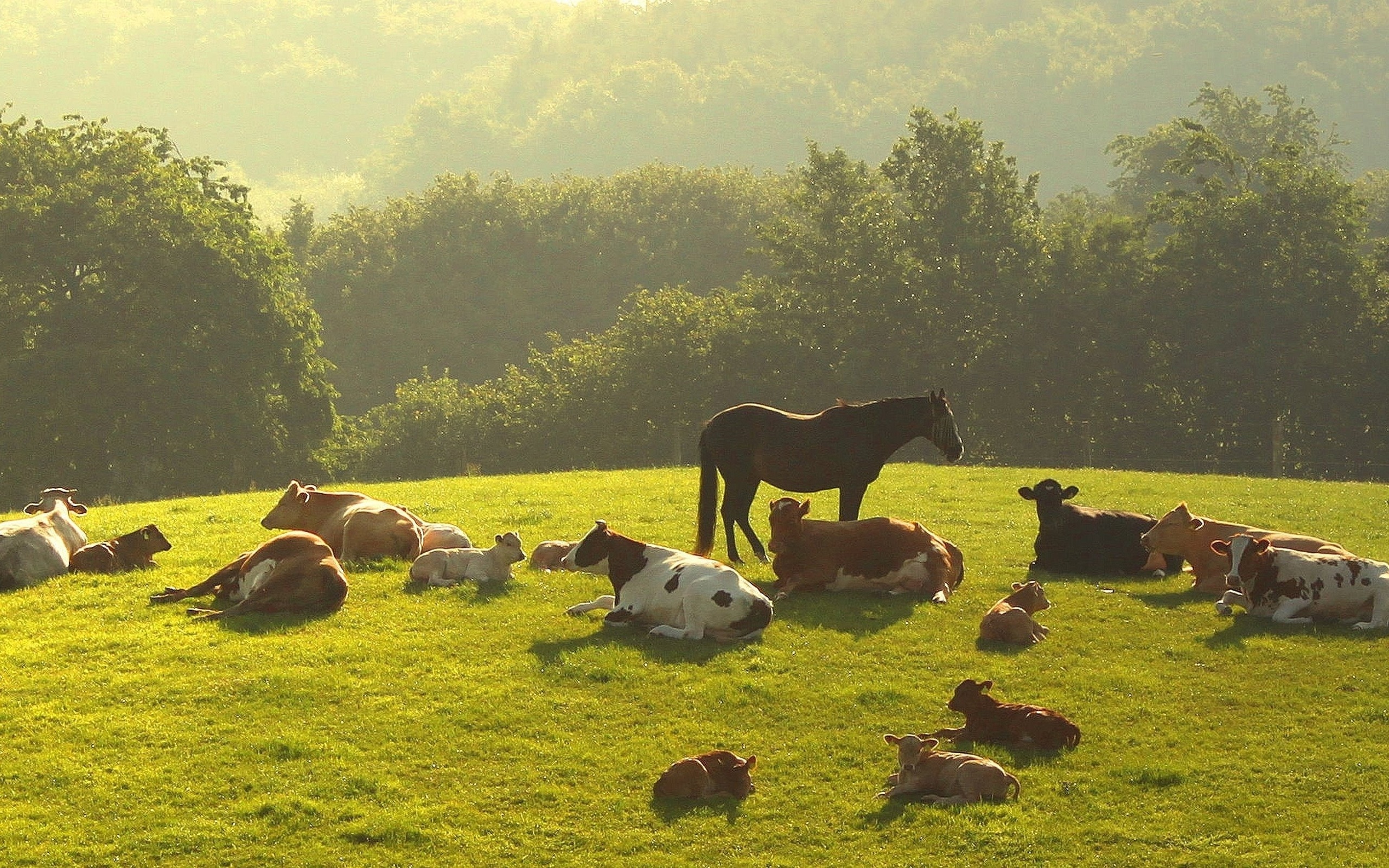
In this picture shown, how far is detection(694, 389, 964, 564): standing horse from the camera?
18.0 meters

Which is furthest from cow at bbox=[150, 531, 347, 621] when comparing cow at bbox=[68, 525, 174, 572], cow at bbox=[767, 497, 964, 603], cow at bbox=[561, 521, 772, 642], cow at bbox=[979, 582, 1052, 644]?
cow at bbox=[979, 582, 1052, 644]

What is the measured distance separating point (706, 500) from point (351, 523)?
437cm

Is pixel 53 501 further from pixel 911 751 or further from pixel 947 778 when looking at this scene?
pixel 947 778

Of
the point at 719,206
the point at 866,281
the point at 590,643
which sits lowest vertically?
the point at 590,643

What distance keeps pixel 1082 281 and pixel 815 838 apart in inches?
1858

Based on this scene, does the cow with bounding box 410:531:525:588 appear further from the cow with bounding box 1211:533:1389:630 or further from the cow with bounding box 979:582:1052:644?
the cow with bounding box 1211:533:1389:630

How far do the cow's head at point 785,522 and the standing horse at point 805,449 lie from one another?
6.07 feet

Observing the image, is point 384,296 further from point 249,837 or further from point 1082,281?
point 249,837

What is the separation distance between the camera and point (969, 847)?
384 inches

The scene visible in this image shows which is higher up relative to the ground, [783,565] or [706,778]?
[783,565]

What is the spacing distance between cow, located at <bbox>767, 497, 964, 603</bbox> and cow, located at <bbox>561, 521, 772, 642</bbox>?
1432 millimetres

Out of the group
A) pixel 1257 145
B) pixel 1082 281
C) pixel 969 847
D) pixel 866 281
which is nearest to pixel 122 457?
pixel 866 281

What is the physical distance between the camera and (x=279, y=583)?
49.2ft

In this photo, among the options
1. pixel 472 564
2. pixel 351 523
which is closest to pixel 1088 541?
pixel 472 564
